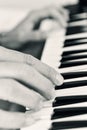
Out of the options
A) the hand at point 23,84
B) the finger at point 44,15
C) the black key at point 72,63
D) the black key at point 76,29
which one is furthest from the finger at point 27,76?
the finger at point 44,15

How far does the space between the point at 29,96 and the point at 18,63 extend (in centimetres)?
8

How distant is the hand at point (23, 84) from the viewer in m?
0.70

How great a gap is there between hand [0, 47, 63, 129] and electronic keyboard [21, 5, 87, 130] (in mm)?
21

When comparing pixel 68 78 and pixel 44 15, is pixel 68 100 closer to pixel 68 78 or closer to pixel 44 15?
pixel 68 78

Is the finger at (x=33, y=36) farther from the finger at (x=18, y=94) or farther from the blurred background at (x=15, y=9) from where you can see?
the finger at (x=18, y=94)

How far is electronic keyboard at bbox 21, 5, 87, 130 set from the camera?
2.32 feet

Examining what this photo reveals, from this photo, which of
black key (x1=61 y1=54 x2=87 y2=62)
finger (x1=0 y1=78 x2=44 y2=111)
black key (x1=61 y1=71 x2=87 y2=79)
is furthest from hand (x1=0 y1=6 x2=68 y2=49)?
finger (x1=0 y1=78 x2=44 y2=111)

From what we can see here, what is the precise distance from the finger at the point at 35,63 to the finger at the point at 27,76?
0.02 m

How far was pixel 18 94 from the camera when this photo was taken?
71cm

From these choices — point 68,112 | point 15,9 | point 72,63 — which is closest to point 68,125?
point 68,112

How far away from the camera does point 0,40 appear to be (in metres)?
1.25

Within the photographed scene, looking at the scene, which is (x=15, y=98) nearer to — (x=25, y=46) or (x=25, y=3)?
(x=25, y=46)

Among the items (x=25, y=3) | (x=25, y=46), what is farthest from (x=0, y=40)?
(x=25, y=3)

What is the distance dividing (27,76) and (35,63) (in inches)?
2.2
